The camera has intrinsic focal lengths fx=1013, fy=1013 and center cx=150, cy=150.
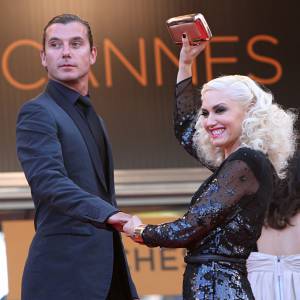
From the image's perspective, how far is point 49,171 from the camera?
3619 mm

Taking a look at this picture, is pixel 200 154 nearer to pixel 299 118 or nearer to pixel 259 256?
pixel 259 256

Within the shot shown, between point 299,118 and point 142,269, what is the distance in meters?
1.38

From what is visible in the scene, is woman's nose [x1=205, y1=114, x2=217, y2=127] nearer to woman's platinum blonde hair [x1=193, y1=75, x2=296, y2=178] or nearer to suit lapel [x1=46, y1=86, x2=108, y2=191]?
woman's platinum blonde hair [x1=193, y1=75, x2=296, y2=178]

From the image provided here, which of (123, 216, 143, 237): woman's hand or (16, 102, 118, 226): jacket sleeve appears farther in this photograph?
(16, 102, 118, 226): jacket sleeve

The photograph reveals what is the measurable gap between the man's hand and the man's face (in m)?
0.64

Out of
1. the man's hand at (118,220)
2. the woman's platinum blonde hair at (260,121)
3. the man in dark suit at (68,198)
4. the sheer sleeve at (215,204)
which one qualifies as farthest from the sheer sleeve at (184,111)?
the sheer sleeve at (215,204)

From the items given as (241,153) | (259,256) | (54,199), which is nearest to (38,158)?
(54,199)

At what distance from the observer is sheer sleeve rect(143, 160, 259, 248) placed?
130 inches

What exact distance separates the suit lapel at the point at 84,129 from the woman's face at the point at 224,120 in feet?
1.66

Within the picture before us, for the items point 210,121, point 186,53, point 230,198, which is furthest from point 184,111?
point 230,198

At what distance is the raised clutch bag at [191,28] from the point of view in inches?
156

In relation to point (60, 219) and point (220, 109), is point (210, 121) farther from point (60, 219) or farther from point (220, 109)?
point (60, 219)

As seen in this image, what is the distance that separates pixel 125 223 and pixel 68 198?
9.1 inches

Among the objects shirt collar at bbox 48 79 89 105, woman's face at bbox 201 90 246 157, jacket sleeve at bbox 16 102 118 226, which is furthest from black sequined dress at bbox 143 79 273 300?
shirt collar at bbox 48 79 89 105
